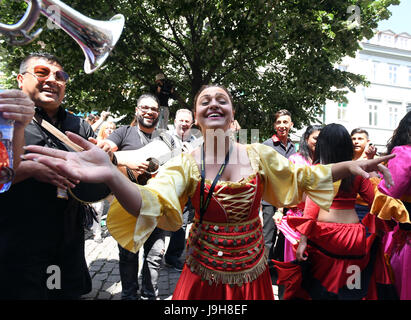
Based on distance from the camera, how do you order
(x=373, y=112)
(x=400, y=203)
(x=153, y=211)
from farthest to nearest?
(x=373, y=112)
(x=400, y=203)
(x=153, y=211)

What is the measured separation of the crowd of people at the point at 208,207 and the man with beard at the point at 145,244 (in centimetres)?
93

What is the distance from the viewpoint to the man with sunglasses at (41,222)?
183 cm

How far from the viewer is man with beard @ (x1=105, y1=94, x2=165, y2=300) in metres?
3.15

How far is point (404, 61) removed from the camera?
28344 millimetres

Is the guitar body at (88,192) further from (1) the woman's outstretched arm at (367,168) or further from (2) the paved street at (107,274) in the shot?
(2) the paved street at (107,274)

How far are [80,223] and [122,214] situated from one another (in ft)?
2.70

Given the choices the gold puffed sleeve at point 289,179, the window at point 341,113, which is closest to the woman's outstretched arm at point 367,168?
the gold puffed sleeve at point 289,179

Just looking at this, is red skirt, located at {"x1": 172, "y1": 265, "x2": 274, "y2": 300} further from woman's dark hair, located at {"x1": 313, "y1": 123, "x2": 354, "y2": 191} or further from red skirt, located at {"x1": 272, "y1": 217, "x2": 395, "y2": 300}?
woman's dark hair, located at {"x1": 313, "y1": 123, "x2": 354, "y2": 191}

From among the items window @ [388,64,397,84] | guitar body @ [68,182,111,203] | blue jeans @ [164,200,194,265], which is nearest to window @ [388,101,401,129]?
window @ [388,64,397,84]

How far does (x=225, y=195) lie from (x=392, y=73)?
3256cm

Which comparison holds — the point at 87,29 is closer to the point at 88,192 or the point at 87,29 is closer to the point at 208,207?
the point at 88,192

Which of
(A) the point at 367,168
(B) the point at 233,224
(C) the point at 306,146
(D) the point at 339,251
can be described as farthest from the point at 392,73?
(B) the point at 233,224

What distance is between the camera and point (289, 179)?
204 cm
